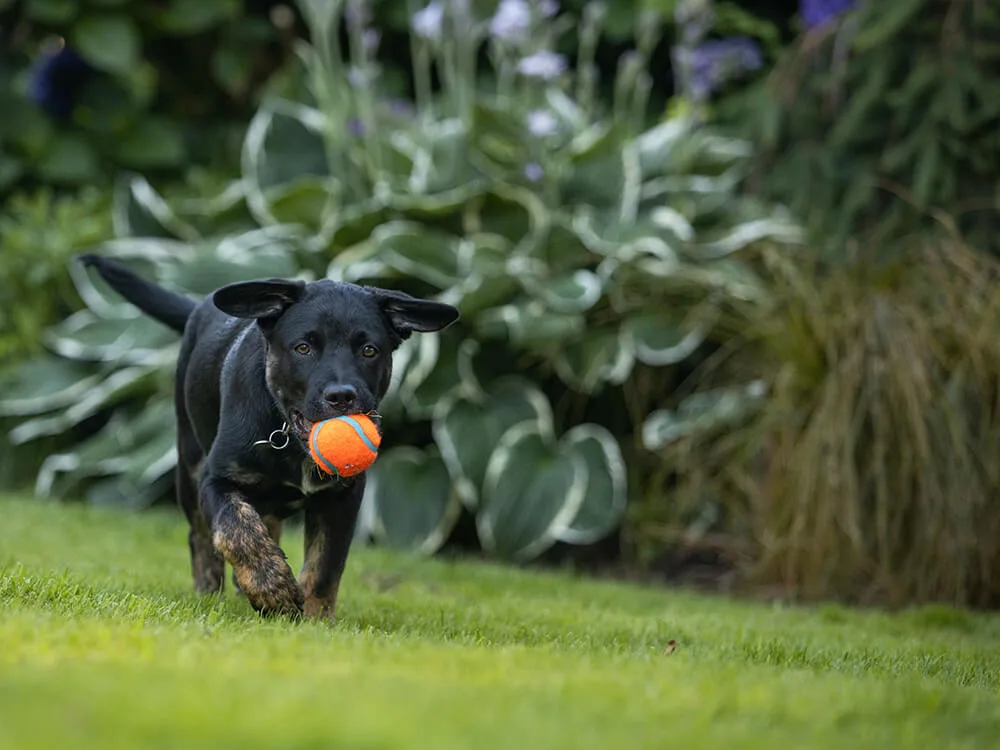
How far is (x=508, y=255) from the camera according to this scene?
27.0 ft

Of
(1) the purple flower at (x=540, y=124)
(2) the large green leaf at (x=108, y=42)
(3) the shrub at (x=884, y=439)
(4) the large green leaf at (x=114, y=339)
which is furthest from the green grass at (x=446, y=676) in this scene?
(2) the large green leaf at (x=108, y=42)

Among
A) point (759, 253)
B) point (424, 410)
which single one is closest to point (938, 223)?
point (759, 253)

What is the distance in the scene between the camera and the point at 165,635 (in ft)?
10.9

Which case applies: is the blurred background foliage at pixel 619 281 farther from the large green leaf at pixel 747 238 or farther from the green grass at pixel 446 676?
the green grass at pixel 446 676

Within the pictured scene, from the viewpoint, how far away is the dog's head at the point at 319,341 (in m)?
4.11

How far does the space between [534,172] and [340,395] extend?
4.81 m

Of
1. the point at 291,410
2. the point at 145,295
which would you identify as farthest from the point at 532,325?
the point at 291,410

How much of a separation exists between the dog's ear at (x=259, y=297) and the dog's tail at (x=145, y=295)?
3.96 ft

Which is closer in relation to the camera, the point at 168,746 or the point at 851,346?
the point at 168,746

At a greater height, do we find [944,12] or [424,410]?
[944,12]

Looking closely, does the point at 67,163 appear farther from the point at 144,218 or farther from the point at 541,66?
the point at 541,66

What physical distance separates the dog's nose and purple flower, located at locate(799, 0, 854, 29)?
5.94 metres

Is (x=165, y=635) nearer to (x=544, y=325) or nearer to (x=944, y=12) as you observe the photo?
(x=544, y=325)

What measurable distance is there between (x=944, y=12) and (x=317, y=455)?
607 cm
